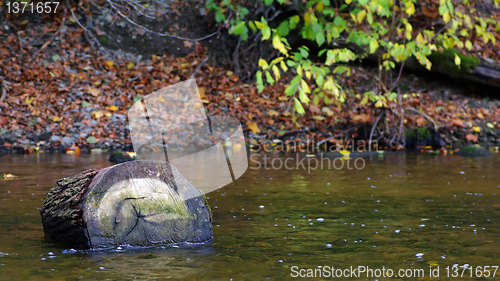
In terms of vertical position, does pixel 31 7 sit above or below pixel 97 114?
above

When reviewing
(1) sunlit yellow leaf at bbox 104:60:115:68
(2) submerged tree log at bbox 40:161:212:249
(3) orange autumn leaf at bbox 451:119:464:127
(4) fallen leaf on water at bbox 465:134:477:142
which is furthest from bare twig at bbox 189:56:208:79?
(2) submerged tree log at bbox 40:161:212:249

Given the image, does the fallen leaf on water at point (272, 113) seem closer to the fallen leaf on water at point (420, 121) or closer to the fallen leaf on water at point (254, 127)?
the fallen leaf on water at point (254, 127)

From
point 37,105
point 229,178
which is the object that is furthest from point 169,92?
point 229,178

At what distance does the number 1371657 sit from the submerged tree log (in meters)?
11.8

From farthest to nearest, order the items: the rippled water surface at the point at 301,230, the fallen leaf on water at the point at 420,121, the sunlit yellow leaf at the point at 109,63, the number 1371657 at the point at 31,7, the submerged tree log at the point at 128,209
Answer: the number 1371657 at the point at 31,7, the sunlit yellow leaf at the point at 109,63, the fallen leaf on water at the point at 420,121, the submerged tree log at the point at 128,209, the rippled water surface at the point at 301,230

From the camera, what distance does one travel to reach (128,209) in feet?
15.3

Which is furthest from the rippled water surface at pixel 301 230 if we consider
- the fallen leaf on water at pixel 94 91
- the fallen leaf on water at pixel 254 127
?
the fallen leaf on water at pixel 94 91

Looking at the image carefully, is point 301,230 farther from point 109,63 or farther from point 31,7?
point 31,7

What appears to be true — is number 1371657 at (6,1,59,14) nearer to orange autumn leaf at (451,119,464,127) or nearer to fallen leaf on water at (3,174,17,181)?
fallen leaf on water at (3,174,17,181)

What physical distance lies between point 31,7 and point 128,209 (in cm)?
1259

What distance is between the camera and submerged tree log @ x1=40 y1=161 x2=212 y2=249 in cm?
457

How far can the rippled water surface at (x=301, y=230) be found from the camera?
4.13 metres

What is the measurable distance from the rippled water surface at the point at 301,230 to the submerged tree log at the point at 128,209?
0.48 ft

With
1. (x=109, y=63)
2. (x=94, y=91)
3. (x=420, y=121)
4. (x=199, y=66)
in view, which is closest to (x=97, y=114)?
(x=94, y=91)
